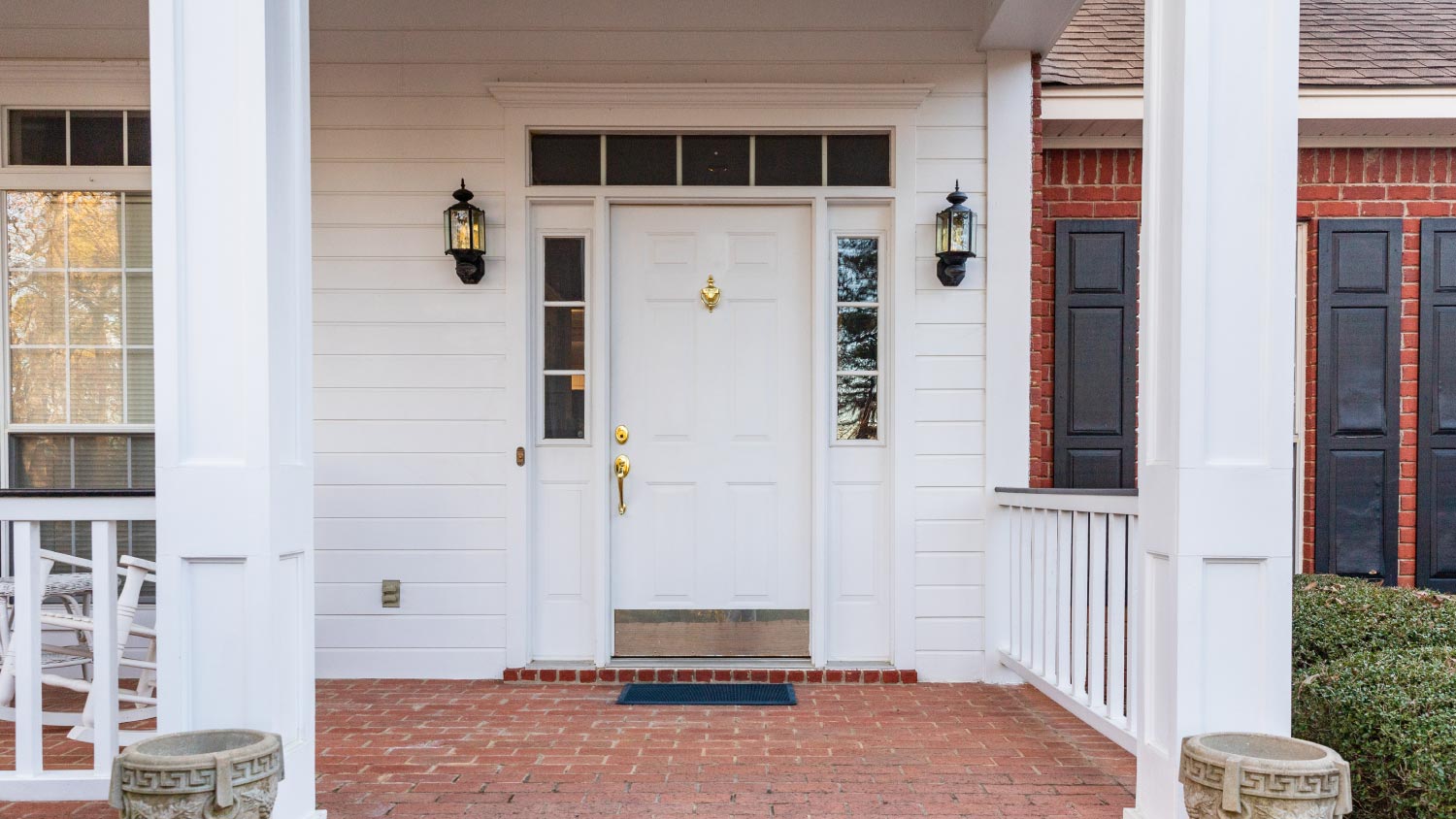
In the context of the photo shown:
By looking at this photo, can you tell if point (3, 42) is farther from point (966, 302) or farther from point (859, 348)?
point (966, 302)

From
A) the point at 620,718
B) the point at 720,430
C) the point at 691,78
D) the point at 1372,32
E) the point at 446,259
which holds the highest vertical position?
the point at 1372,32

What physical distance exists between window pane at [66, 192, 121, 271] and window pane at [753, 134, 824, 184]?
8.95 feet

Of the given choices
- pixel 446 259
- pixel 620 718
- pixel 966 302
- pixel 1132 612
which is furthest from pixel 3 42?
pixel 1132 612

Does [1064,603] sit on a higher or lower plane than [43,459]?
lower

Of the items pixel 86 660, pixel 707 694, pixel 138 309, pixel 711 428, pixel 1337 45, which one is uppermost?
pixel 1337 45

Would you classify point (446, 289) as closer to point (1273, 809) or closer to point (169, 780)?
point (169, 780)

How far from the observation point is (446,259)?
3865mm

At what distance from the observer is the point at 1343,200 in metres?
4.32

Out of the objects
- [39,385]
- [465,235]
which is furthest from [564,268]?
[39,385]

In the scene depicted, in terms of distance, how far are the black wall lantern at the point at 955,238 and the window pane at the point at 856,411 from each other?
1.85 feet

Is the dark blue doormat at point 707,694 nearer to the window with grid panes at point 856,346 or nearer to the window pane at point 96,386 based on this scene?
the window with grid panes at point 856,346

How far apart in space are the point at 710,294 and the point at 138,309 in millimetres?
2435

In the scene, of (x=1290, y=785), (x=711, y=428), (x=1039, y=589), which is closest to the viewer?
(x=1290, y=785)

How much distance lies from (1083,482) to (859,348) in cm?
121
